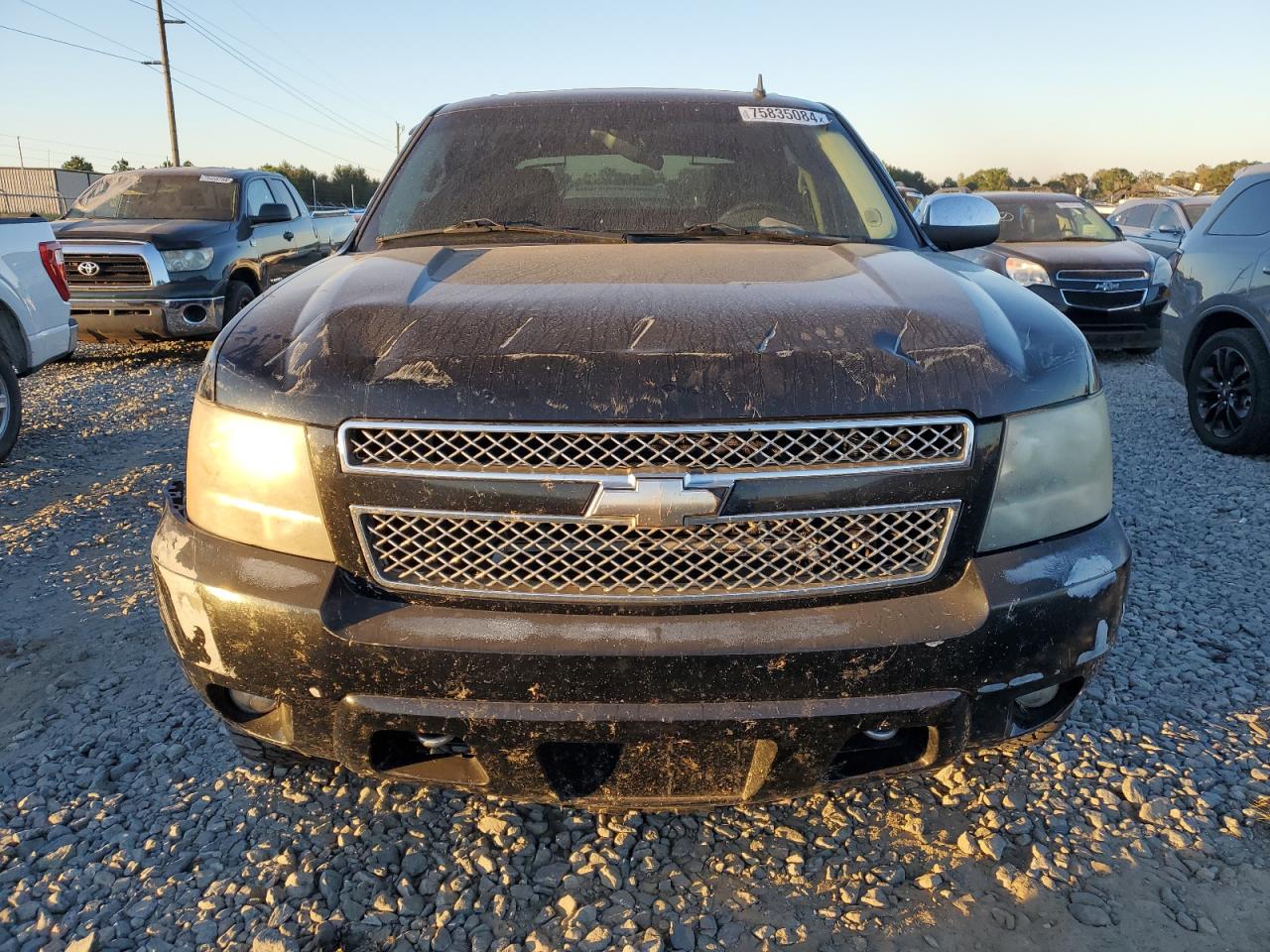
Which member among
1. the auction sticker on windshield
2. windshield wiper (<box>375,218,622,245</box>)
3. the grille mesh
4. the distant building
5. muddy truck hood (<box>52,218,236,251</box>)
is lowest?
the distant building

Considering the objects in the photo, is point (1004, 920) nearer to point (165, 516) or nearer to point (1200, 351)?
point (165, 516)

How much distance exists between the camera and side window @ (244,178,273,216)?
32.1ft

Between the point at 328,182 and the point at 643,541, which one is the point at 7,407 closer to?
the point at 643,541

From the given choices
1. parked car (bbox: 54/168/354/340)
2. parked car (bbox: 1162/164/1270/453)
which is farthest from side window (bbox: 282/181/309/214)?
parked car (bbox: 1162/164/1270/453)

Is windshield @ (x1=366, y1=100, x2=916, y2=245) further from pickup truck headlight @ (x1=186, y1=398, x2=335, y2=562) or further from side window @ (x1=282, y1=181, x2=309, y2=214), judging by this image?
side window @ (x1=282, y1=181, x2=309, y2=214)

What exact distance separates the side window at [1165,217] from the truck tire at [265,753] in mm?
13775

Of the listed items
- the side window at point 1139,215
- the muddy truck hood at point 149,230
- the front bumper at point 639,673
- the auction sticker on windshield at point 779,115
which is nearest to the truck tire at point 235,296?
the muddy truck hood at point 149,230

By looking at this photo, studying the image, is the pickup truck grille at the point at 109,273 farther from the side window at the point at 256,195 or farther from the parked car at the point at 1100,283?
the parked car at the point at 1100,283

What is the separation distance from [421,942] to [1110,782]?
6.03 feet

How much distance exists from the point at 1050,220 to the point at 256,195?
9088mm

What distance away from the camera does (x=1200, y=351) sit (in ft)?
20.2

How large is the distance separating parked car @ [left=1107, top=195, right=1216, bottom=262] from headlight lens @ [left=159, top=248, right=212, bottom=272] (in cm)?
1110

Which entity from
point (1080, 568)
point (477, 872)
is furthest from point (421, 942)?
point (1080, 568)

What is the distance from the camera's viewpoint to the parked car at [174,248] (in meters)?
8.46
